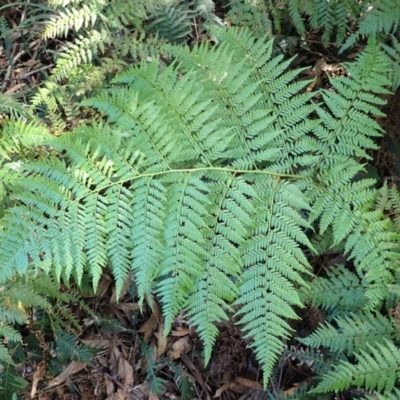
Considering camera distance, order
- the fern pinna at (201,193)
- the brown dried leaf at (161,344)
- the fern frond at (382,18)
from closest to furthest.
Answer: the fern pinna at (201,193), the fern frond at (382,18), the brown dried leaf at (161,344)

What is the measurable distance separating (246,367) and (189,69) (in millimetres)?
2185

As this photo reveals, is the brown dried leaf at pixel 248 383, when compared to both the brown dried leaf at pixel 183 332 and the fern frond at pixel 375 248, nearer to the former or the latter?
the brown dried leaf at pixel 183 332

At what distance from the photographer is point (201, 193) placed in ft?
8.72

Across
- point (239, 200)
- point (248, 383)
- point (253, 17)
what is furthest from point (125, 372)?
point (253, 17)

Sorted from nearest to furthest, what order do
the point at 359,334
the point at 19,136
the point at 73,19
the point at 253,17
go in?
the point at 359,334
the point at 19,136
the point at 253,17
the point at 73,19

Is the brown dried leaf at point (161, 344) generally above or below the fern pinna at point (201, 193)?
below

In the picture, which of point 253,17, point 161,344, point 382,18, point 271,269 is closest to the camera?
point 271,269

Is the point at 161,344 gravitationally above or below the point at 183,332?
below

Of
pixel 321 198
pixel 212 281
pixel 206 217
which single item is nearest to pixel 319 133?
pixel 321 198

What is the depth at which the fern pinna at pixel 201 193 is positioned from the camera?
101 inches

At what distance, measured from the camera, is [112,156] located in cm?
270

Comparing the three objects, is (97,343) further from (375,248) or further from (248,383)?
(375,248)

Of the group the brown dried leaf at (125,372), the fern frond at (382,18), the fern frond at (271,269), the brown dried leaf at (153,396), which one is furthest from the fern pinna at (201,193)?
the brown dried leaf at (125,372)

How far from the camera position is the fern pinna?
2.56 m
